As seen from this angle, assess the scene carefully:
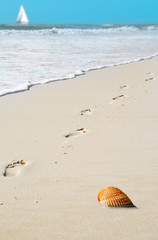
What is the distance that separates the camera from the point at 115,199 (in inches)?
75.0

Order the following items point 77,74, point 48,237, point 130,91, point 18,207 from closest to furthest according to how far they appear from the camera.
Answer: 1. point 48,237
2. point 18,207
3. point 130,91
4. point 77,74

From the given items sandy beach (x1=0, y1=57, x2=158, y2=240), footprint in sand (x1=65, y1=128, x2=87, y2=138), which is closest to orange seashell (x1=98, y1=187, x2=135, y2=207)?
sandy beach (x1=0, y1=57, x2=158, y2=240)

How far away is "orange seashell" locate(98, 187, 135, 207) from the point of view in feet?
6.22

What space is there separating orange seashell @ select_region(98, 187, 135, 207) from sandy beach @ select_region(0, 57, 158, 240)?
30 mm

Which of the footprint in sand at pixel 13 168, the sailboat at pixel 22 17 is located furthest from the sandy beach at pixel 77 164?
the sailboat at pixel 22 17

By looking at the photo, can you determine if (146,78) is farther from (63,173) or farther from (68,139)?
(63,173)

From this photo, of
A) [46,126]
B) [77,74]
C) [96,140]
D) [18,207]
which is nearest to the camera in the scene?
[18,207]

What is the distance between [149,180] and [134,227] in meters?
0.55

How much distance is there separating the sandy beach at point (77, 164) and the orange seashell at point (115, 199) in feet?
0.10

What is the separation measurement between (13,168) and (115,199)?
2.95 ft

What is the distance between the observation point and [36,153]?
2.77 m

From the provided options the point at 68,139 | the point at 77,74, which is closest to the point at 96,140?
the point at 68,139

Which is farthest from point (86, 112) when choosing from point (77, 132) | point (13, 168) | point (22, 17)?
point (22, 17)

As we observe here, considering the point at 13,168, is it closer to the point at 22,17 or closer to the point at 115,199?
the point at 115,199
